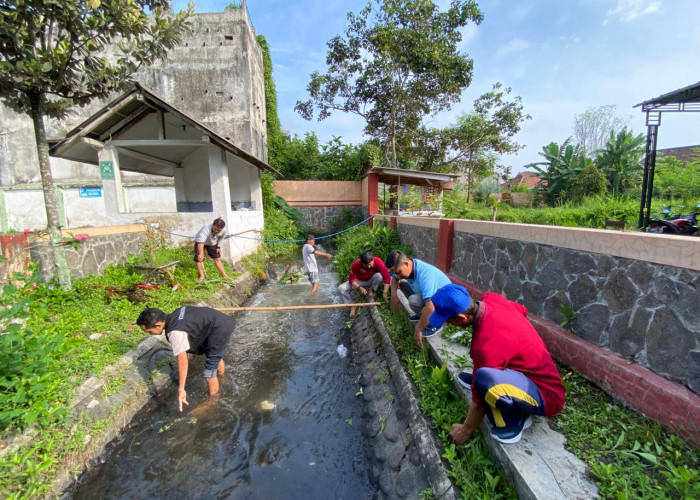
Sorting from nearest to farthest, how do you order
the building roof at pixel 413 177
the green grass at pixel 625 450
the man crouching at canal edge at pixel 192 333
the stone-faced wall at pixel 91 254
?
the green grass at pixel 625 450, the man crouching at canal edge at pixel 192 333, the stone-faced wall at pixel 91 254, the building roof at pixel 413 177

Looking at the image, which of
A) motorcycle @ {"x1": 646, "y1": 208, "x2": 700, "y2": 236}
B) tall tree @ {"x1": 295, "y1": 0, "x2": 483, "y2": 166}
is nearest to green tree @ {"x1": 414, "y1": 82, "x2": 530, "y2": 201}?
tall tree @ {"x1": 295, "y1": 0, "x2": 483, "y2": 166}

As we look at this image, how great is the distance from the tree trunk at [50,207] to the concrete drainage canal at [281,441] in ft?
8.72

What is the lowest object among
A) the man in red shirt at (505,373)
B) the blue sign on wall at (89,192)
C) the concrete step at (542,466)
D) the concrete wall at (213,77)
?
the concrete step at (542,466)

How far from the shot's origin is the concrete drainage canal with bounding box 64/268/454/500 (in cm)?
284

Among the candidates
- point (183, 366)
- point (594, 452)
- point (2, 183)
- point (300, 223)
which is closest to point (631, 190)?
point (300, 223)

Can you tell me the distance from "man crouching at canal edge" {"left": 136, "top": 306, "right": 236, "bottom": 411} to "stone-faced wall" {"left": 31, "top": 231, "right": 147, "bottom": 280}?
10.3ft

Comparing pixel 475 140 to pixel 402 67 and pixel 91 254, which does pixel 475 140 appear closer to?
pixel 402 67

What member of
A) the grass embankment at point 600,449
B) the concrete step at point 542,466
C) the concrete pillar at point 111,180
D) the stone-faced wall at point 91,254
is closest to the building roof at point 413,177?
the concrete pillar at point 111,180

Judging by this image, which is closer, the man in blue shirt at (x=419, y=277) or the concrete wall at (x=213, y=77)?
the man in blue shirt at (x=419, y=277)

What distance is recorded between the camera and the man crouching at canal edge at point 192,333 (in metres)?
3.60

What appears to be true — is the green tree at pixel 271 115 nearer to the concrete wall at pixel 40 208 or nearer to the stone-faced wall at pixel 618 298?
the concrete wall at pixel 40 208

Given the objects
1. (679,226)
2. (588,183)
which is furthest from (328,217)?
(679,226)

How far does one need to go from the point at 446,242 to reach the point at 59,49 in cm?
609

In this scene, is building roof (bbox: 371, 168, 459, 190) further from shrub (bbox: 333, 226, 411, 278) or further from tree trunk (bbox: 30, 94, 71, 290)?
tree trunk (bbox: 30, 94, 71, 290)
